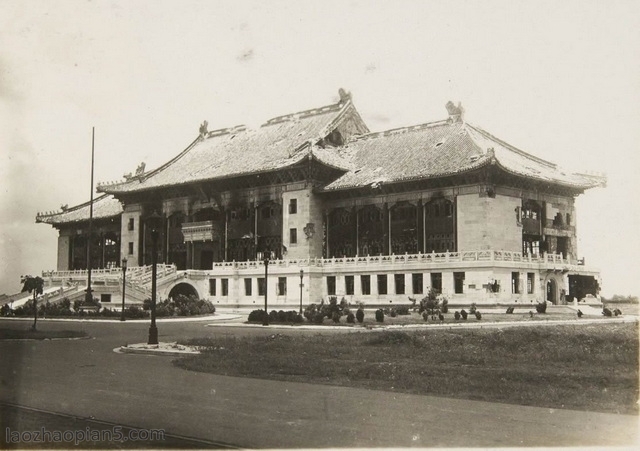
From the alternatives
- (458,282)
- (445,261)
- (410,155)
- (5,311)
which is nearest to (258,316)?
(445,261)

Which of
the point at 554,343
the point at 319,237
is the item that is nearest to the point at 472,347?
the point at 554,343

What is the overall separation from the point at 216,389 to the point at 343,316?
98.3 feet

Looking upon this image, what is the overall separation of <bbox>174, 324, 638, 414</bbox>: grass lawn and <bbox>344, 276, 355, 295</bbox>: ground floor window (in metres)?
29.5

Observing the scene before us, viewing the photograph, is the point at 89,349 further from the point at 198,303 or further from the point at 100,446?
the point at 198,303

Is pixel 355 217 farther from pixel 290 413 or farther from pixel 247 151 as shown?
pixel 290 413

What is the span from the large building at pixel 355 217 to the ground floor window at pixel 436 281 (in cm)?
7

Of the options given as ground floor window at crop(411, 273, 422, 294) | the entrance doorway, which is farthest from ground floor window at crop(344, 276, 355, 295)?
the entrance doorway

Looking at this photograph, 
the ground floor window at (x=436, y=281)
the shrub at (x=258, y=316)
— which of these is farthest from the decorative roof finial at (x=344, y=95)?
the shrub at (x=258, y=316)

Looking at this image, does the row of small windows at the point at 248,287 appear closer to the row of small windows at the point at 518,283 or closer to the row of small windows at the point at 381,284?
the row of small windows at the point at 381,284

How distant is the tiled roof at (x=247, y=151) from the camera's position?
2464 inches

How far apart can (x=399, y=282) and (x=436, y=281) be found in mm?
3119

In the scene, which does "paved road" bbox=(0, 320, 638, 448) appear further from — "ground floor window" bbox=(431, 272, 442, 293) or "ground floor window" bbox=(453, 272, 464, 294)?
"ground floor window" bbox=(431, 272, 442, 293)

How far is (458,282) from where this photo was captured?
49469 millimetres

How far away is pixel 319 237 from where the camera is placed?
6047 centimetres
